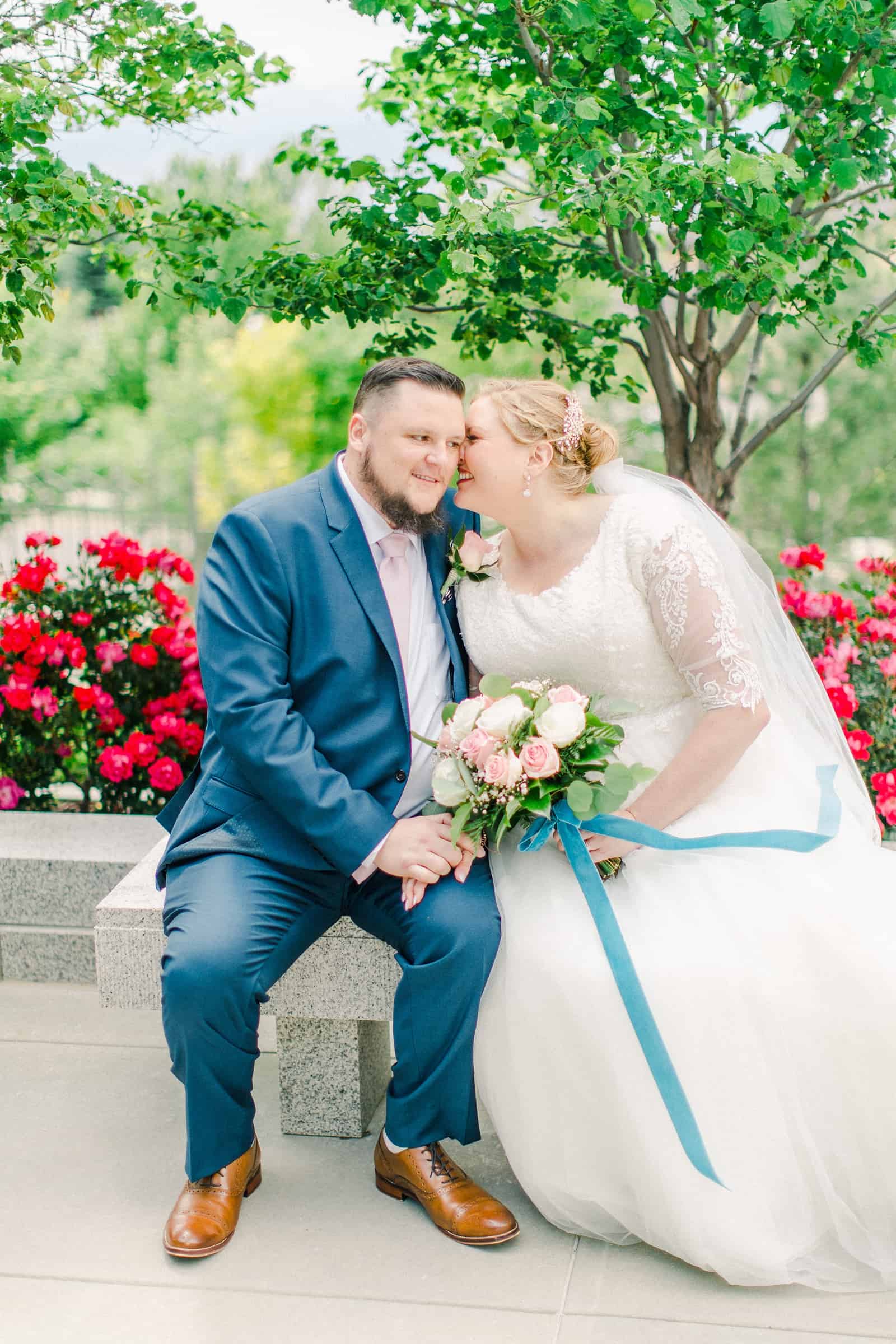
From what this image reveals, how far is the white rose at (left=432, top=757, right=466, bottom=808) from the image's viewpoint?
260 cm

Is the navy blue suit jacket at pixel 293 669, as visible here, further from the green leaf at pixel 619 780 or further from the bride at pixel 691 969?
the green leaf at pixel 619 780

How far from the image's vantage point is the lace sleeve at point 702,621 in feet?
8.98

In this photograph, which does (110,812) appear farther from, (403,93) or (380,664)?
(403,93)

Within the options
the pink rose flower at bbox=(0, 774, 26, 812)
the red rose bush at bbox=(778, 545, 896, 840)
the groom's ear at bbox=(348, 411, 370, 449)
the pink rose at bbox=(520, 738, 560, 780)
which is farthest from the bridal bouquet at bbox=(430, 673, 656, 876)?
the pink rose flower at bbox=(0, 774, 26, 812)

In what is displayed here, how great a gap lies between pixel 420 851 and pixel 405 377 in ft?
3.56

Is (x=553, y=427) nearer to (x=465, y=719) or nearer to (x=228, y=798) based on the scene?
(x=465, y=719)

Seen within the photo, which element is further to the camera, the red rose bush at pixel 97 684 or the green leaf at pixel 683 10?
the red rose bush at pixel 97 684

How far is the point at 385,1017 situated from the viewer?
2861mm

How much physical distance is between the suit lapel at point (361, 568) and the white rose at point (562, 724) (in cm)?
42

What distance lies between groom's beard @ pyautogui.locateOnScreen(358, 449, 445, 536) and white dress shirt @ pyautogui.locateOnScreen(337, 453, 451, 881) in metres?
0.03

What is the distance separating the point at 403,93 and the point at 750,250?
63.9 inches

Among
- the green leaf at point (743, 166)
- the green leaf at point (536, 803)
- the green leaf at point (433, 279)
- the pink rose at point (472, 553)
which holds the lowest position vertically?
the green leaf at point (536, 803)

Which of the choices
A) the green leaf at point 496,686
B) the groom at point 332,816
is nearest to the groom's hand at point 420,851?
the groom at point 332,816

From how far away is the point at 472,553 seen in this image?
306 cm
